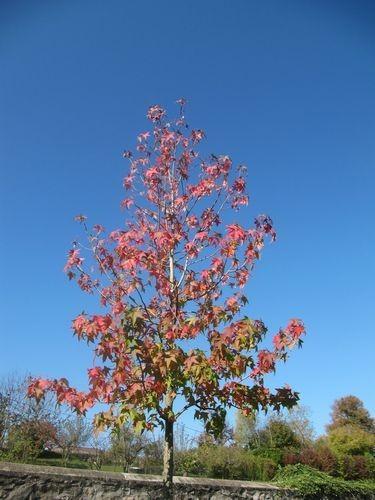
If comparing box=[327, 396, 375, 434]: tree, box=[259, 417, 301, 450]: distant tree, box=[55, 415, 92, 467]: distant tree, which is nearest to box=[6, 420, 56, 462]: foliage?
box=[55, 415, 92, 467]: distant tree

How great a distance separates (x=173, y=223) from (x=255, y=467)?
34.2ft

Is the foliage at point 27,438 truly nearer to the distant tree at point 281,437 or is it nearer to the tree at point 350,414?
the distant tree at point 281,437

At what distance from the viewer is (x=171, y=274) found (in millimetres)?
6375

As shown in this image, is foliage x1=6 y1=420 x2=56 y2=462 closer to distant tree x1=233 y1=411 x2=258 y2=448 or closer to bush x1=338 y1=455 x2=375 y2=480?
bush x1=338 y1=455 x2=375 y2=480

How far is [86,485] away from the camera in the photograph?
18.9 feet

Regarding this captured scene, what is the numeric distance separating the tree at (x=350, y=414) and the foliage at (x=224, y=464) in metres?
31.5

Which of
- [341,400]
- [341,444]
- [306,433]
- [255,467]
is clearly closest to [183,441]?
[255,467]

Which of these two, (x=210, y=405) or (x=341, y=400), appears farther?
(x=341, y=400)

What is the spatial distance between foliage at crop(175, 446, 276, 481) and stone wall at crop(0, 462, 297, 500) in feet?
23.8

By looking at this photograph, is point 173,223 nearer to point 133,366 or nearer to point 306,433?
point 133,366

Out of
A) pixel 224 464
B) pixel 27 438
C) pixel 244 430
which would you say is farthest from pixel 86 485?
pixel 244 430

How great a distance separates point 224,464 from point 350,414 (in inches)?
1336

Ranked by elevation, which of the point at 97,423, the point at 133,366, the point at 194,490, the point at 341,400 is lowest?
the point at 194,490

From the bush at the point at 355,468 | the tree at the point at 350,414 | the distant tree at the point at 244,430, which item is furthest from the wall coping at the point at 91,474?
the tree at the point at 350,414
